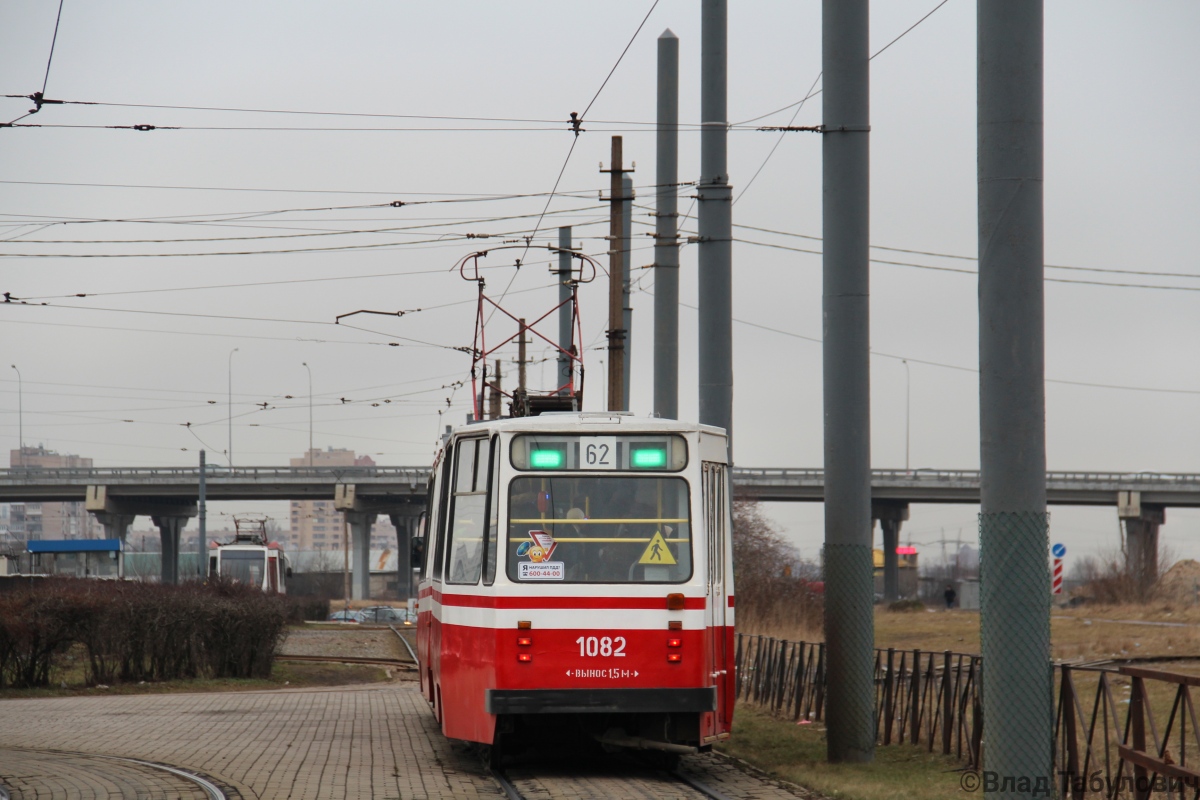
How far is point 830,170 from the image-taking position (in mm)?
13250

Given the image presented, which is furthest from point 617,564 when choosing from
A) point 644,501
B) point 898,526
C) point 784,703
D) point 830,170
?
point 898,526

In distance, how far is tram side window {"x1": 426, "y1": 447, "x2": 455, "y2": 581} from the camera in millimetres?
13406

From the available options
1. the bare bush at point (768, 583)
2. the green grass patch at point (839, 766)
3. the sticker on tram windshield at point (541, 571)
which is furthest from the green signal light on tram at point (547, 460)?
the bare bush at point (768, 583)

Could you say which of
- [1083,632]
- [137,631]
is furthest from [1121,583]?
[137,631]

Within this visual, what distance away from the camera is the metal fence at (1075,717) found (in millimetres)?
9125

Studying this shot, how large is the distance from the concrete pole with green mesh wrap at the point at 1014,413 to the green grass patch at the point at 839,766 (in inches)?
51.6

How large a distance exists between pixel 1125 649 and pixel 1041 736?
21.0m

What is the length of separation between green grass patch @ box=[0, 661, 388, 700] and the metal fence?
1008cm

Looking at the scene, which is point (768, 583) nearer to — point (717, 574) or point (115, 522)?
point (717, 574)

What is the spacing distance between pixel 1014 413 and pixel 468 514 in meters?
4.93

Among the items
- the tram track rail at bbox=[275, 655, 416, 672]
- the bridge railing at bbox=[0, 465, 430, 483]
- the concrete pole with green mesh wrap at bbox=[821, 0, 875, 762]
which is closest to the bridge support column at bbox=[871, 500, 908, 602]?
the bridge railing at bbox=[0, 465, 430, 483]

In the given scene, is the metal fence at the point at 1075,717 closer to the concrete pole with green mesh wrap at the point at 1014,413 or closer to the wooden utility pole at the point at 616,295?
the concrete pole with green mesh wrap at the point at 1014,413

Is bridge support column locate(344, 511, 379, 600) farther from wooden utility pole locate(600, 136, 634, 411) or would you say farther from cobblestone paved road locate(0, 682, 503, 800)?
wooden utility pole locate(600, 136, 634, 411)

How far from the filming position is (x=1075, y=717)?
409 inches
